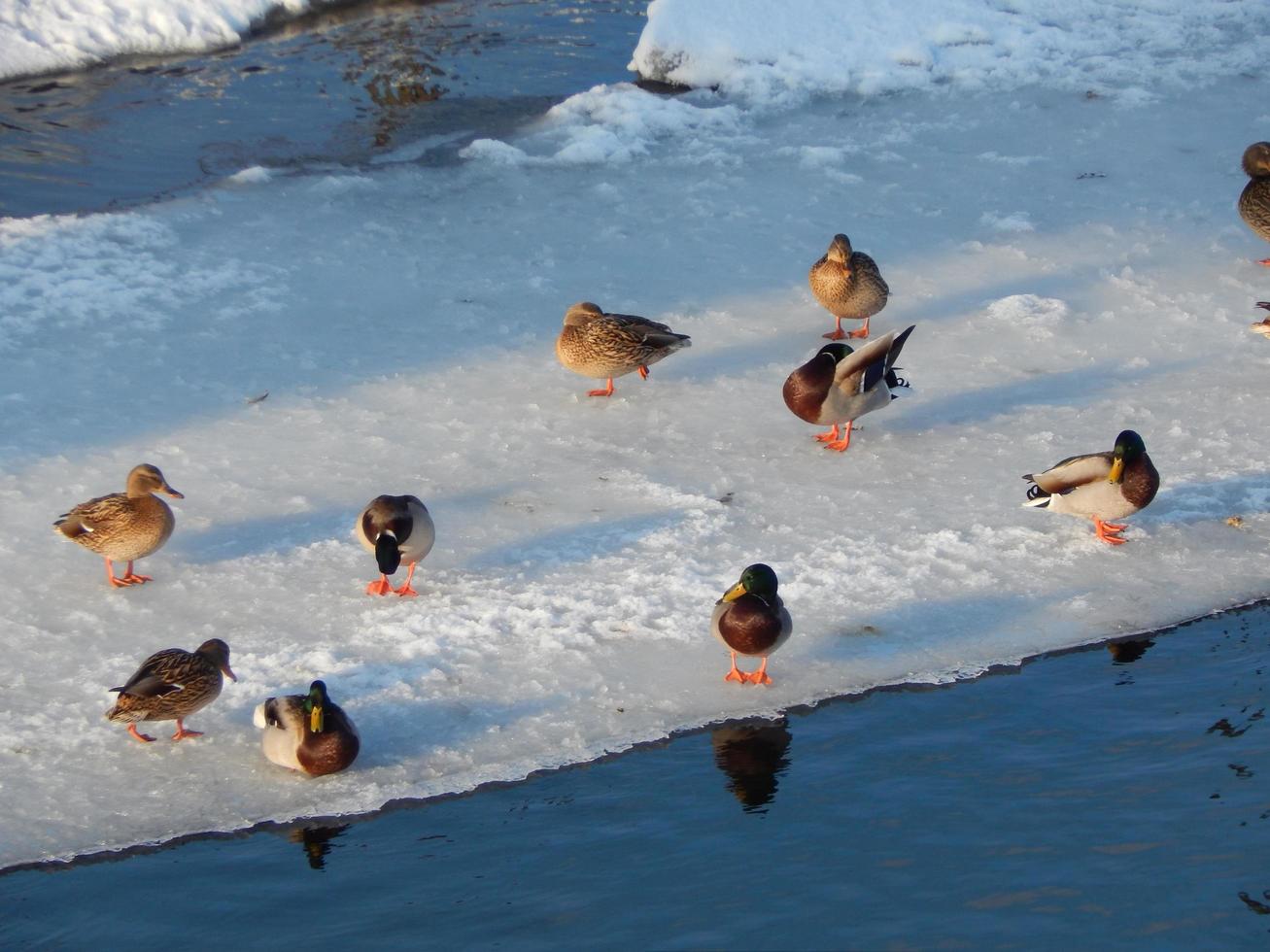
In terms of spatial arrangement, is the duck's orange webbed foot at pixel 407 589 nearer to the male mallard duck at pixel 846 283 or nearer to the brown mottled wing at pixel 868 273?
the male mallard duck at pixel 846 283

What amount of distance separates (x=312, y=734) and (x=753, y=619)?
176cm

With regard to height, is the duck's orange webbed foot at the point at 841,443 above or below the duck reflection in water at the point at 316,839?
above

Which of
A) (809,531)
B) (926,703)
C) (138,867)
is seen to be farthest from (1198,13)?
(138,867)

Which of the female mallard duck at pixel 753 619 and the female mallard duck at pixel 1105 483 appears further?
the female mallard duck at pixel 1105 483

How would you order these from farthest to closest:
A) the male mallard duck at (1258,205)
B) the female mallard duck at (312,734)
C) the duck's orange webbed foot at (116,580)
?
the male mallard duck at (1258,205) < the duck's orange webbed foot at (116,580) < the female mallard duck at (312,734)

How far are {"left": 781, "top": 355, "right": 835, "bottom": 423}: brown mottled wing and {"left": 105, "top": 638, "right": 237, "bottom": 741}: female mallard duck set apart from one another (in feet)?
10.9

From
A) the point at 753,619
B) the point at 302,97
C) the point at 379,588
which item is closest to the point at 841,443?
the point at 753,619

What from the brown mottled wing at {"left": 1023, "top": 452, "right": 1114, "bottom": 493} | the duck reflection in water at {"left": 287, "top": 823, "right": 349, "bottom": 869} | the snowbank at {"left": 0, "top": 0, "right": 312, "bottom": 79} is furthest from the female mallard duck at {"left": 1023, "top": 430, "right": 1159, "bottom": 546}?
the snowbank at {"left": 0, "top": 0, "right": 312, "bottom": 79}

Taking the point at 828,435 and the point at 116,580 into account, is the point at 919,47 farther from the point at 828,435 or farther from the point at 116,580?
the point at 116,580

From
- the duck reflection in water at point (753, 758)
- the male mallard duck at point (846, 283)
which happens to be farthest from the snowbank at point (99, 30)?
the duck reflection in water at point (753, 758)

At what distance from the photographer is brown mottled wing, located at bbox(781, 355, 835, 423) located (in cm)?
783

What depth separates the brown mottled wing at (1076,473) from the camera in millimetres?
7027

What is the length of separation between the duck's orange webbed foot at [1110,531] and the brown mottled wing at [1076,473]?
11.0 inches

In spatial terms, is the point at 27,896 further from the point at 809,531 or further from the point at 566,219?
the point at 566,219
